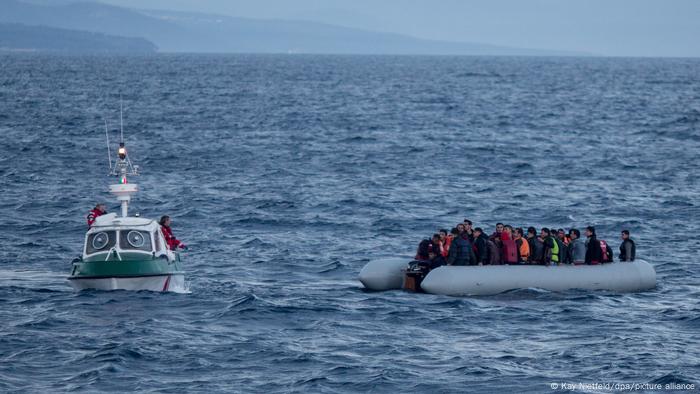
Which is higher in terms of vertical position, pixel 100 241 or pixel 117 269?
pixel 100 241

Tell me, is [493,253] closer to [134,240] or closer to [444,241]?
[444,241]

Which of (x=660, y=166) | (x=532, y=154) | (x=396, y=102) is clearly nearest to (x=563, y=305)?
(x=660, y=166)

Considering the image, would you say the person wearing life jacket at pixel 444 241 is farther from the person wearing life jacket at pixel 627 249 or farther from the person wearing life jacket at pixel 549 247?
the person wearing life jacket at pixel 627 249

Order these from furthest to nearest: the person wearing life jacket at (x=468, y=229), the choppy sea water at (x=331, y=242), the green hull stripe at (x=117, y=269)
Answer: the person wearing life jacket at (x=468, y=229) < the green hull stripe at (x=117, y=269) < the choppy sea water at (x=331, y=242)

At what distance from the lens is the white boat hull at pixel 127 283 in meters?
28.1

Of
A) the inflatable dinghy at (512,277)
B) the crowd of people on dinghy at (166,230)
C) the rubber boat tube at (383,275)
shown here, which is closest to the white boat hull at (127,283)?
the crowd of people on dinghy at (166,230)

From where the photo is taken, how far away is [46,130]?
233 feet

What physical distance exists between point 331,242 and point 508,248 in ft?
31.4

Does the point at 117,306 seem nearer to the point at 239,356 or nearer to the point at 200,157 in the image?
the point at 239,356

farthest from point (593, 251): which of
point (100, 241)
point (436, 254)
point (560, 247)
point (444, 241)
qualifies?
point (100, 241)

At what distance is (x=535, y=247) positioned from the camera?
98.8ft

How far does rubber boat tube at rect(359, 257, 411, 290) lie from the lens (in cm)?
3028

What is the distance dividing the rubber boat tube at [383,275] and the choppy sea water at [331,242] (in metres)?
0.42

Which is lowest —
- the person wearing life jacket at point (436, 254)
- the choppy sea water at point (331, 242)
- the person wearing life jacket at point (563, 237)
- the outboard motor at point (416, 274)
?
the choppy sea water at point (331, 242)
